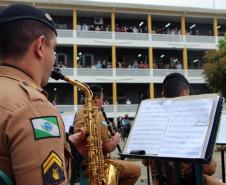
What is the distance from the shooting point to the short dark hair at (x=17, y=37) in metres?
1.80

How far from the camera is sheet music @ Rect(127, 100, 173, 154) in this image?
3123 millimetres

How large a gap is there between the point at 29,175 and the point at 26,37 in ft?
1.96

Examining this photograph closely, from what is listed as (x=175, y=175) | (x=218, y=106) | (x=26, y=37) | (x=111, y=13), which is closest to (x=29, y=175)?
(x=26, y=37)

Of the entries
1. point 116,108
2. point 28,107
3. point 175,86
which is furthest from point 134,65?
point 28,107

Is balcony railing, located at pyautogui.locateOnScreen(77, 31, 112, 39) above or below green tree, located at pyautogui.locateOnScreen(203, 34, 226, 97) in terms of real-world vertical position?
above

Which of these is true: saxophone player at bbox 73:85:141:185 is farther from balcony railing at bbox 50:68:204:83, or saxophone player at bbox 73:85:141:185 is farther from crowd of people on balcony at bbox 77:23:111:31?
crowd of people on balcony at bbox 77:23:111:31

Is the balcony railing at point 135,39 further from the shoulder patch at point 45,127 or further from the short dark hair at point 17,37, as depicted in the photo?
the shoulder patch at point 45,127

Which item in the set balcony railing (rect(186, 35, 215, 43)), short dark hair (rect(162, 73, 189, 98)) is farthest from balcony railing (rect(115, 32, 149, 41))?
short dark hair (rect(162, 73, 189, 98))

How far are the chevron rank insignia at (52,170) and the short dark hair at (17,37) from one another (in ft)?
1.62

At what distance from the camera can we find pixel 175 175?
3441mm

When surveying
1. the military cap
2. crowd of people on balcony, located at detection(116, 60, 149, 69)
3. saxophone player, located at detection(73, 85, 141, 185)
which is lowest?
saxophone player, located at detection(73, 85, 141, 185)

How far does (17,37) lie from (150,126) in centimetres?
171

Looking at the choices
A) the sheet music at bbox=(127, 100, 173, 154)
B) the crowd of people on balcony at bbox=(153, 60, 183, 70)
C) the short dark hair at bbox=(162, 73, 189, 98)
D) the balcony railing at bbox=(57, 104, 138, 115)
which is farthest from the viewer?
the crowd of people on balcony at bbox=(153, 60, 183, 70)

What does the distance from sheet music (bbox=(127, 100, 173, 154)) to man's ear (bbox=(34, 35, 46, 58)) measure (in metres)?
1.46
